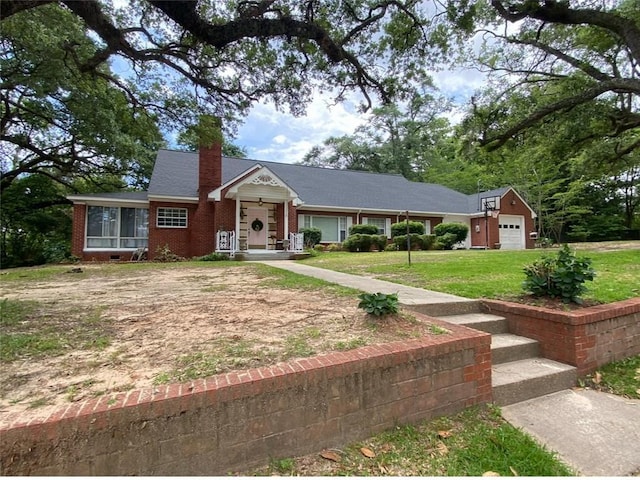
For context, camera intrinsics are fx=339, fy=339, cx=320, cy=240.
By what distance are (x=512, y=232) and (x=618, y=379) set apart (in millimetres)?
23368

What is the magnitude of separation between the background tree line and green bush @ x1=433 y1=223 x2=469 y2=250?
4.63 m

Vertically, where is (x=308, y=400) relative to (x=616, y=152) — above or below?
below

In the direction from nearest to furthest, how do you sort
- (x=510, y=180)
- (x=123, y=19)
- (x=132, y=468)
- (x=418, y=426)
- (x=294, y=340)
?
(x=132, y=468) < (x=418, y=426) < (x=294, y=340) < (x=123, y=19) < (x=510, y=180)

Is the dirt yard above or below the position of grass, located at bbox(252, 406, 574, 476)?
above

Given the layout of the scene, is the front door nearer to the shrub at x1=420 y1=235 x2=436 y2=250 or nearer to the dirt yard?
the shrub at x1=420 y1=235 x2=436 y2=250

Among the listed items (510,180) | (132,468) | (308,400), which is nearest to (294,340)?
(308,400)

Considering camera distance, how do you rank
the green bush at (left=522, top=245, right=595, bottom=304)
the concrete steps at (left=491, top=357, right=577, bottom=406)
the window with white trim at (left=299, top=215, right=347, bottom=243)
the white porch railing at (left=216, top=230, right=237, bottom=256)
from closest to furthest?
the concrete steps at (left=491, top=357, right=577, bottom=406), the green bush at (left=522, top=245, right=595, bottom=304), the white porch railing at (left=216, top=230, right=237, bottom=256), the window with white trim at (left=299, top=215, right=347, bottom=243)

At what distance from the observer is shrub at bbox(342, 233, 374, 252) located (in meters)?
17.7

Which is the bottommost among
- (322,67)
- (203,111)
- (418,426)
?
(418,426)

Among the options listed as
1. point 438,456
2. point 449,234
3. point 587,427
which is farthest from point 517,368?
point 449,234

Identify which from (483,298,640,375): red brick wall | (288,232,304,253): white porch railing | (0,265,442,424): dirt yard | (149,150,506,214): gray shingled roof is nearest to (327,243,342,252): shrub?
(149,150,506,214): gray shingled roof

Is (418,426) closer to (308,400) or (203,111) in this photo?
(308,400)

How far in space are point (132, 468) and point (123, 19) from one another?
9.11 m

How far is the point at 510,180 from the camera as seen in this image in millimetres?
29234
